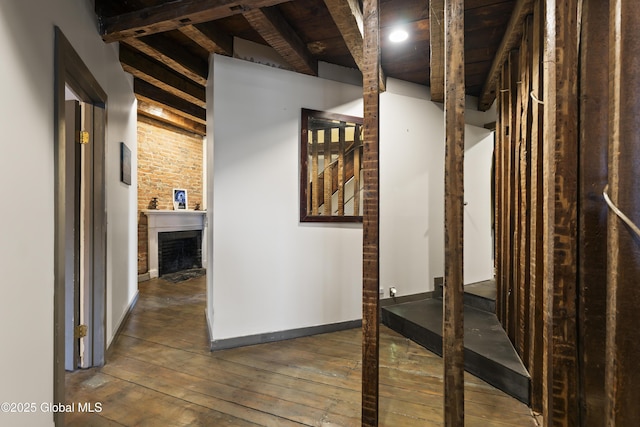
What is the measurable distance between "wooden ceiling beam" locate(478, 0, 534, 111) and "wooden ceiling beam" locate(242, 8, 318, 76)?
5.41 feet

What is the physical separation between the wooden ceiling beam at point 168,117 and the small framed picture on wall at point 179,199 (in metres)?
1.20

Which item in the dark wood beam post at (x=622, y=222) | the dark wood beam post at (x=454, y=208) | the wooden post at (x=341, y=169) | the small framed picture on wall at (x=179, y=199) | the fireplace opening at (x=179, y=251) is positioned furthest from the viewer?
the small framed picture on wall at (x=179, y=199)

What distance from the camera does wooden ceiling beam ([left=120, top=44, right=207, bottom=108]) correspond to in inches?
121

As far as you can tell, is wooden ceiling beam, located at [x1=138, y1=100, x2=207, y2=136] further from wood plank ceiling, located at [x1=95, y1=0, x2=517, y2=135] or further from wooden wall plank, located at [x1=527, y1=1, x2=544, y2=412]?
wooden wall plank, located at [x1=527, y1=1, x2=544, y2=412]

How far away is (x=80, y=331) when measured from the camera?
2273mm

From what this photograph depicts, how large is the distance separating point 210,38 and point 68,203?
1682 millimetres

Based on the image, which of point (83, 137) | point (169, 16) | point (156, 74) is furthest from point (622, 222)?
point (156, 74)

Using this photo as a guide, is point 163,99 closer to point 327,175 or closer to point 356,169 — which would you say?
point 327,175

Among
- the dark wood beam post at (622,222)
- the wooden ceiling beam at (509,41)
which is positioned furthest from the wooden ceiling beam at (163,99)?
the dark wood beam post at (622,222)

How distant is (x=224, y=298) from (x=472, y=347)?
2.06m

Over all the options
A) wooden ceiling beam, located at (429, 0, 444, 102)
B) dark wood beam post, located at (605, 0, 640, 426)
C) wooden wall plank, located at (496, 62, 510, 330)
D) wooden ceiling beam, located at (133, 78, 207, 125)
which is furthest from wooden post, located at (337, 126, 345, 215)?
wooden ceiling beam, located at (133, 78, 207, 125)

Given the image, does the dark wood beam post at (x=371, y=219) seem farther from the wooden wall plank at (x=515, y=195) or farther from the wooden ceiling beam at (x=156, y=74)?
the wooden ceiling beam at (x=156, y=74)

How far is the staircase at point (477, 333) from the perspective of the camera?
2021 mm

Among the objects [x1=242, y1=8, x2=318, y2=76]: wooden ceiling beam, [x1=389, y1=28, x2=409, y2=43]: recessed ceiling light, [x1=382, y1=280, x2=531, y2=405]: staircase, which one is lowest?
[x1=382, y1=280, x2=531, y2=405]: staircase
